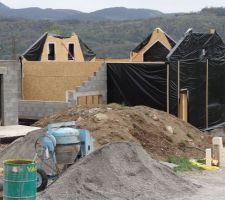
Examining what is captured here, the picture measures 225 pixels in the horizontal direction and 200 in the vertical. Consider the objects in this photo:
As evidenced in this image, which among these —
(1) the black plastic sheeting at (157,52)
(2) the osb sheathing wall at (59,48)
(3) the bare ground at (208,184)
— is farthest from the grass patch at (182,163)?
(2) the osb sheathing wall at (59,48)

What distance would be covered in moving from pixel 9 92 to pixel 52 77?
636 centimetres

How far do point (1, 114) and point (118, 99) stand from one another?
269 inches

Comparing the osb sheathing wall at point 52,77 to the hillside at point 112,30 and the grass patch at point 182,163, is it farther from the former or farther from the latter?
the hillside at point 112,30

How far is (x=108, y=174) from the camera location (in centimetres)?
1320

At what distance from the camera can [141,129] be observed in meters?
20.3

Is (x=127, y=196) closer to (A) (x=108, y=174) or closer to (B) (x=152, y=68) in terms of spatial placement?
(A) (x=108, y=174)

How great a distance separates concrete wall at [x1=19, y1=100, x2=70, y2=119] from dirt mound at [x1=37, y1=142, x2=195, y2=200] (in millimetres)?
12375

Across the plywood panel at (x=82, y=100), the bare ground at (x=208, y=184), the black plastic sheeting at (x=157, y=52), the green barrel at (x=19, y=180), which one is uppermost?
the black plastic sheeting at (x=157, y=52)

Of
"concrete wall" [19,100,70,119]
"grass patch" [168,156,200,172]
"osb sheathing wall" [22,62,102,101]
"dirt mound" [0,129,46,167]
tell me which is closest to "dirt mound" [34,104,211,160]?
"grass patch" [168,156,200,172]

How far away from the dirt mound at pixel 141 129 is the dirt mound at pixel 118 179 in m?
3.99

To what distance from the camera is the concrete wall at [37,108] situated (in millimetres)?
26750

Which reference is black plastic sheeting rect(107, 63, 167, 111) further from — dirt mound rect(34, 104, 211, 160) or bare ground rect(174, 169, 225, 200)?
bare ground rect(174, 169, 225, 200)

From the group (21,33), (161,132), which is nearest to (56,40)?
(161,132)

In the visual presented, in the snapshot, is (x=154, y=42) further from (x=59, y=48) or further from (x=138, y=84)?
(x=138, y=84)
